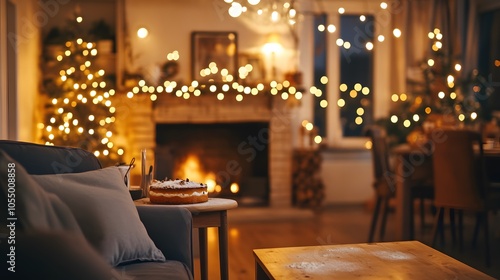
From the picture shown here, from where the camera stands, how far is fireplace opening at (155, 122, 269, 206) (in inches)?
251

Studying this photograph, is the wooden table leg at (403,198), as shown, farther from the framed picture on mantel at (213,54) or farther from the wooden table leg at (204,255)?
the framed picture on mantel at (213,54)

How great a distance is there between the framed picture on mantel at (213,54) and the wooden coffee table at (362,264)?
13.1 feet

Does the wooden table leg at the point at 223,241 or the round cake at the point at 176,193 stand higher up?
the round cake at the point at 176,193

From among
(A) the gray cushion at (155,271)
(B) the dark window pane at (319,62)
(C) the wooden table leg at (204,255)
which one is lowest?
(C) the wooden table leg at (204,255)

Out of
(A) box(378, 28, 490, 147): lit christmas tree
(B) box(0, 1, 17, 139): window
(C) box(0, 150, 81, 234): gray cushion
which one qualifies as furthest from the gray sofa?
(A) box(378, 28, 490, 147): lit christmas tree

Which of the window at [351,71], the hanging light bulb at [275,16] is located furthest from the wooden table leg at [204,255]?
the window at [351,71]

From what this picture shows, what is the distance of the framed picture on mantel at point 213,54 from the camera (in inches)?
245

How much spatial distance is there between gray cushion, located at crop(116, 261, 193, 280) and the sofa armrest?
11 cm

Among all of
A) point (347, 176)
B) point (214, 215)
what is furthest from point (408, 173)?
point (347, 176)

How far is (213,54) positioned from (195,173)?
1.27m

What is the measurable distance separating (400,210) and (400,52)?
2.87m

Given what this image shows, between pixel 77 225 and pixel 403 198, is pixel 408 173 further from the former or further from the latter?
pixel 77 225

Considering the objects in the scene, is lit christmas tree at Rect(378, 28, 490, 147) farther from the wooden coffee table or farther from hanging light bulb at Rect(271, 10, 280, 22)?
the wooden coffee table

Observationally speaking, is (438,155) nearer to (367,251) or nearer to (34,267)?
(367,251)
